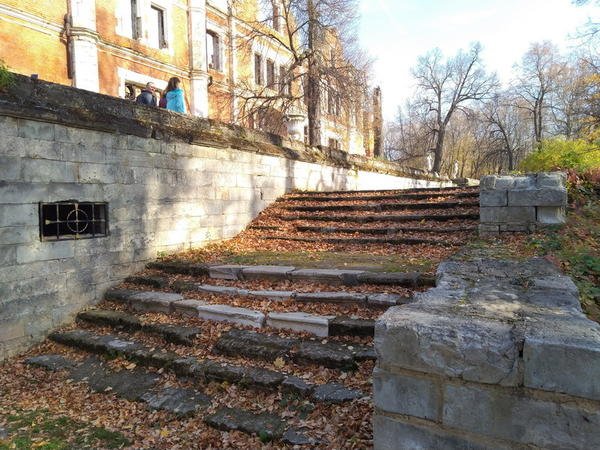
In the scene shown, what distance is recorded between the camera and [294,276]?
15.7 ft

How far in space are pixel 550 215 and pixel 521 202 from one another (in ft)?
1.25

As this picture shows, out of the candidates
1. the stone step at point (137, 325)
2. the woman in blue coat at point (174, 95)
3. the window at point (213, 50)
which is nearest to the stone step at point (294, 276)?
the stone step at point (137, 325)

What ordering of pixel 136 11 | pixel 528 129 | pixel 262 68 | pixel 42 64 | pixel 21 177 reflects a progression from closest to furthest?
1. pixel 21 177
2. pixel 42 64
3. pixel 136 11
4. pixel 262 68
5. pixel 528 129

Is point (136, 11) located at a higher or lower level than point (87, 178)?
higher

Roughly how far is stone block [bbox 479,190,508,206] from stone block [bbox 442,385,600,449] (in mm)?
4161

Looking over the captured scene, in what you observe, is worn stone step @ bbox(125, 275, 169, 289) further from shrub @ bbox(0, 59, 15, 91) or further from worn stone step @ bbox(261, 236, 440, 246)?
shrub @ bbox(0, 59, 15, 91)

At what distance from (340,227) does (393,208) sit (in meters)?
1.32

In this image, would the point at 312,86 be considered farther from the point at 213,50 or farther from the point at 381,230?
the point at 381,230

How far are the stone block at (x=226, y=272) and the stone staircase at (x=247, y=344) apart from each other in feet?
0.05

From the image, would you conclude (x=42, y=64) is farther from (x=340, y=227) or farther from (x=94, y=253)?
(x=340, y=227)

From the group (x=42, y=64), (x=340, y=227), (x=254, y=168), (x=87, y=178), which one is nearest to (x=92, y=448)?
(x=87, y=178)

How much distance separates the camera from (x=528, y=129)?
33.3m

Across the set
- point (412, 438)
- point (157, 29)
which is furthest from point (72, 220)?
point (157, 29)


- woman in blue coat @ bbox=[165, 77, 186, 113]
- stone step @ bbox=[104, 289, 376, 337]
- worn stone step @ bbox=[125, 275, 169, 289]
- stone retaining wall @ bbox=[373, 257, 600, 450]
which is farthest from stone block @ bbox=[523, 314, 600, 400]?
woman in blue coat @ bbox=[165, 77, 186, 113]
